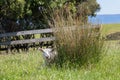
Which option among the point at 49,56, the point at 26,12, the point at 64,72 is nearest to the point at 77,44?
the point at 49,56

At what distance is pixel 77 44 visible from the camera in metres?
9.26

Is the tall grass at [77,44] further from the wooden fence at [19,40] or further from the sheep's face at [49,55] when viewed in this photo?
the wooden fence at [19,40]

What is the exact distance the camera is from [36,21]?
70.3ft

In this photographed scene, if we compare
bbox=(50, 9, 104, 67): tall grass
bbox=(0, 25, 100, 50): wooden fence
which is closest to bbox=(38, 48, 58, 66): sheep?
bbox=(50, 9, 104, 67): tall grass

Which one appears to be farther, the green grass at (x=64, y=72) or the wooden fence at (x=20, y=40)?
the wooden fence at (x=20, y=40)

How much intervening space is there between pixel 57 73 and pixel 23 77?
2.51 ft

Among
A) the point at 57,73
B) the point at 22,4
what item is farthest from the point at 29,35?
the point at 57,73

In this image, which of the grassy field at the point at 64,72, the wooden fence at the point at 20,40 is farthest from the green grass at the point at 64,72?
the wooden fence at the point at 20,40

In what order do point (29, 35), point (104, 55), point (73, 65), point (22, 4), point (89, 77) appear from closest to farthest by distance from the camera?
point (89, 77)
point (73, 65)
point (104, 55)
point (22, 4)
point (29, 35)

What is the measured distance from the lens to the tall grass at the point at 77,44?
30.1ft

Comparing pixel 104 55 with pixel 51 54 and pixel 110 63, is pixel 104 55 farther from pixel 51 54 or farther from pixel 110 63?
pixel 51 54

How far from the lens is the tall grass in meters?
9.18

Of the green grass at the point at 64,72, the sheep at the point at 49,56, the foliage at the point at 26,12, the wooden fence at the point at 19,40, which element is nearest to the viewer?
the green grass at the point at 64,72

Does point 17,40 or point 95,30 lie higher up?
point 95,30
